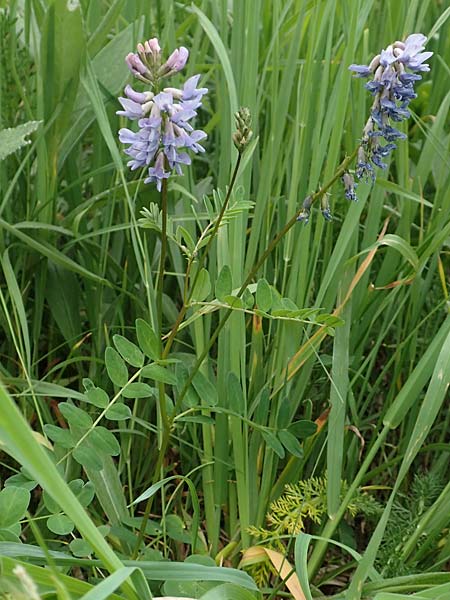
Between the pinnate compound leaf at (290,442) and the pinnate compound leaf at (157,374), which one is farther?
the pinnate compound leaf at (290,442)

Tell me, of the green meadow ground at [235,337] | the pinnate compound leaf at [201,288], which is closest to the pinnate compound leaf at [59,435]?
the green meadow ground at [235,337]

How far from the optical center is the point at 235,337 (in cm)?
116

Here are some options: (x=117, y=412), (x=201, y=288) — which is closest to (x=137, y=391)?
(x=117, y=412)

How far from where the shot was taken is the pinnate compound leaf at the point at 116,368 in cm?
99

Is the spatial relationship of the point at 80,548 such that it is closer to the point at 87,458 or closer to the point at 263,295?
the point at 87,458

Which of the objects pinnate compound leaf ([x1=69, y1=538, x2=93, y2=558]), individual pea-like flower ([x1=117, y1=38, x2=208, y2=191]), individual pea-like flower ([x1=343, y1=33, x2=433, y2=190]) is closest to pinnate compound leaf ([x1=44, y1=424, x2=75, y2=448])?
pinnate compound leaf ([x1=69, y1=538, x2=93, y2=558])

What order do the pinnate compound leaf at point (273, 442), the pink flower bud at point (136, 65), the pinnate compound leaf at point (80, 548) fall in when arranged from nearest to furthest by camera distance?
the pink flower bud at point (136, 65)
the pinnate compound leaf at point (80, 548)
the pinnate compound leaf at point (273, 442)

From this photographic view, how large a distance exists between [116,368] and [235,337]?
21 cm

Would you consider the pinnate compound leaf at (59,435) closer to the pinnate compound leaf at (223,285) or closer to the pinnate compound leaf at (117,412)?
the pinnate compound leaf at (117,412)

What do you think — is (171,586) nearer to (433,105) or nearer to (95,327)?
(95,327)

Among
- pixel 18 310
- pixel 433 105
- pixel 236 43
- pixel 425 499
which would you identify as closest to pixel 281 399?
pixel 425 499

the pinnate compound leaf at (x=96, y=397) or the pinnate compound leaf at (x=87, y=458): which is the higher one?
the pinnate compound leaf at (x=96, y=397)

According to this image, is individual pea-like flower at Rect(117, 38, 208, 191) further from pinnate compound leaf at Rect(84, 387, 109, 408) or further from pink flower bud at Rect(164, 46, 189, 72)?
pinnate compound leaf at Rect(84, 387, 109, 408)

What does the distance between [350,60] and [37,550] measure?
2.47ft
